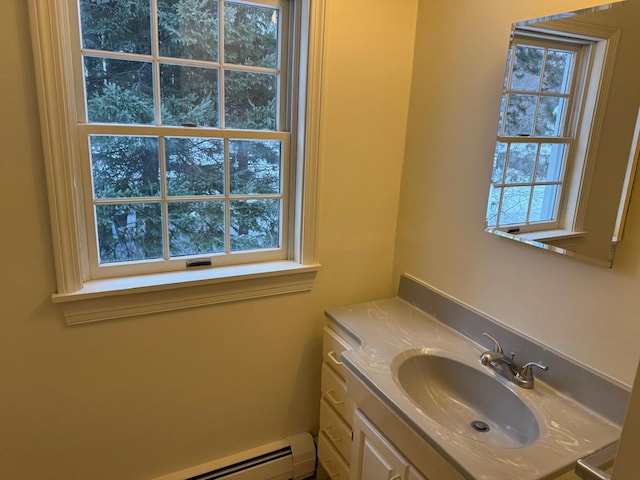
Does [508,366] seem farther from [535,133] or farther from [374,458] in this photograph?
[535,133]

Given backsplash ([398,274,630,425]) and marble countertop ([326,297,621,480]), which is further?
backsplash ([398,274,630,425])

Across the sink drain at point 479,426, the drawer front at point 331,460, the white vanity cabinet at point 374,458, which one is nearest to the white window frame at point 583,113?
the sink drain at point 479,426

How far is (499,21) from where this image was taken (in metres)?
1.47

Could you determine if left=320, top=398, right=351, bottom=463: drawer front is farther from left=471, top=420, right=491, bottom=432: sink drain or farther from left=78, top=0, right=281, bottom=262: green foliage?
left=78, top=0, right=281, bottom=262: green foliage

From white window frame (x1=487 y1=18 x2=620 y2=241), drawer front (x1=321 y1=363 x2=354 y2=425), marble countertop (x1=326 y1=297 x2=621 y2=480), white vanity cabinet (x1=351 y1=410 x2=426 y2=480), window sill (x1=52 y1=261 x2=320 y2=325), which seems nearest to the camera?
marble countertop (x1=326 y1=297 x2=621 y2=480)

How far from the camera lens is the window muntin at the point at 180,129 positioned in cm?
147

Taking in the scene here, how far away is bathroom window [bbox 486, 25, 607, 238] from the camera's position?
1238mm

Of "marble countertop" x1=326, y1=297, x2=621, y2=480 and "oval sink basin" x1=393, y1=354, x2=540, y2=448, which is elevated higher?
"marble countertop" x1=326, y1=297, x2=621, y2=480

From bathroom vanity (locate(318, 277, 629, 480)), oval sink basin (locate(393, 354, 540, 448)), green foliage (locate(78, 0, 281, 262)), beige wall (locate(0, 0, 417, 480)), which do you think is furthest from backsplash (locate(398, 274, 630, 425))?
green foliage (locate(78, 0, 281, 262))

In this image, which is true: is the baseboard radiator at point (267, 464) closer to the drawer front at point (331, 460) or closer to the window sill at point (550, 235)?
the drawer front at point (331, 460)

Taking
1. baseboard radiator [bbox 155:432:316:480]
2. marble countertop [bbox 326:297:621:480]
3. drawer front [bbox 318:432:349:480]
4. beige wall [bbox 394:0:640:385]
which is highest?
beige wall [bbox 394:0:640:385]

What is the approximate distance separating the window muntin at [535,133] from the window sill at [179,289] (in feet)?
2.70

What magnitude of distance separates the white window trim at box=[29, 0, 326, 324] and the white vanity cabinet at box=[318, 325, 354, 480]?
29cm

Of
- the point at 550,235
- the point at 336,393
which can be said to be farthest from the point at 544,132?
the point at 336,393
